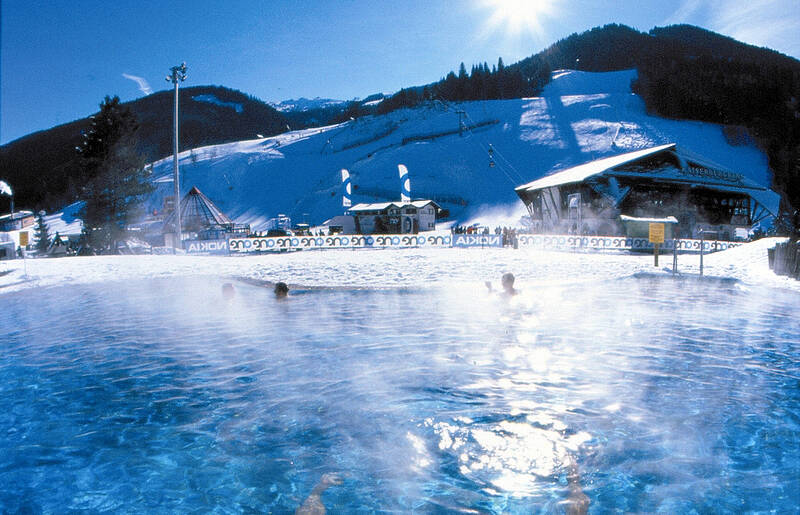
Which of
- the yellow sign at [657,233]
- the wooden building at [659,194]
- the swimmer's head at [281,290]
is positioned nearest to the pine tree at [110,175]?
the swimmer's head at [281,290]

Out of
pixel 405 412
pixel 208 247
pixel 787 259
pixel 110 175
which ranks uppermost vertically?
pixel 110 175

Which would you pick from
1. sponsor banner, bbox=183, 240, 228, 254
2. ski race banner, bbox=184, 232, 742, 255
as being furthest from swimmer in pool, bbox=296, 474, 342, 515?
sponsor banner, bbox=183, 240, 228, 254

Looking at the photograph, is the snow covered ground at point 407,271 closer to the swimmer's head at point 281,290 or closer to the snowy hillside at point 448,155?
the swimmer's head at point 281,290

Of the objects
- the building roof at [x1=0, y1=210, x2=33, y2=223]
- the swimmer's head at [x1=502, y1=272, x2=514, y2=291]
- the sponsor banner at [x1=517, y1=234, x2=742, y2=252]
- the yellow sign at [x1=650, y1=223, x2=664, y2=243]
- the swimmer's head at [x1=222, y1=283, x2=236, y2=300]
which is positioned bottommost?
the swimmer's head at [x1=222, y1=283, x2=236, y2=300]

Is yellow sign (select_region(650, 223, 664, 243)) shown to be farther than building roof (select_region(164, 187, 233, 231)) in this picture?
No

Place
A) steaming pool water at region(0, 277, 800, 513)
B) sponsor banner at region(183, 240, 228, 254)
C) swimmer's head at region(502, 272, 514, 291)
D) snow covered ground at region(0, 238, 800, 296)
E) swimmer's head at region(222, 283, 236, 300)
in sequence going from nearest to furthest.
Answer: steaming pool water at region(0, 277, 800, 513)
swimmer's head at region(502, 272, 514, 291)
swimmer's head at region(222, 283, 236, 300)
snow covered ground at region(0, 238, 800, 296)
sponsor banner at region(183, 240, 228, 254)

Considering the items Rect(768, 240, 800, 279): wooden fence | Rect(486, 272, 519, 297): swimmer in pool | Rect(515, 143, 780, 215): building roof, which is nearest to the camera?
Rect(486, 272, 519, 297): swimmer in pool

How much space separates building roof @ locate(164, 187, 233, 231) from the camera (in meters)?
45.2

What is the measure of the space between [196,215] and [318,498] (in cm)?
4752

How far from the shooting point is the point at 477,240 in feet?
102

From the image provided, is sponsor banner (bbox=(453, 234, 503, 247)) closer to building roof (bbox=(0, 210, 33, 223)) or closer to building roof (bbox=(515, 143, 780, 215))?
building roof (bbox=(515, 143, 780, 215))

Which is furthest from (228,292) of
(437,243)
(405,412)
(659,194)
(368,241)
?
(659,194)

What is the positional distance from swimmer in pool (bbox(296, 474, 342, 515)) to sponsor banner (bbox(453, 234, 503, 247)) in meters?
27.3

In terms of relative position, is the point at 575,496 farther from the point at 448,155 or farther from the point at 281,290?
the point at 448,155
